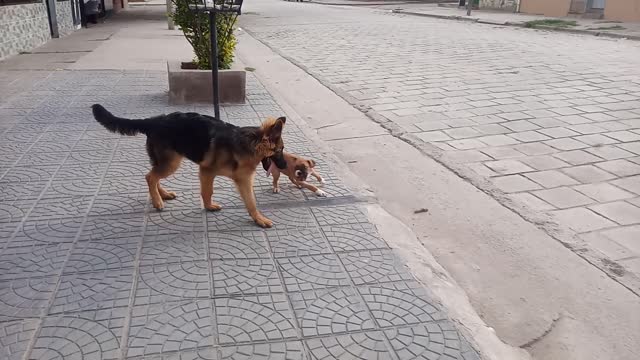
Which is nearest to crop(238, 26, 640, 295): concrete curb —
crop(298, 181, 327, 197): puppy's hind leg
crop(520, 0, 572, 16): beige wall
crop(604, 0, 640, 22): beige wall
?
crop(298, 181, 327, 197): puppy's hind leg

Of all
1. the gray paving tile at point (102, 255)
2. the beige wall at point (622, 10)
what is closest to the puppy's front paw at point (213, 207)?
the gray paving tile at point (102, 255)

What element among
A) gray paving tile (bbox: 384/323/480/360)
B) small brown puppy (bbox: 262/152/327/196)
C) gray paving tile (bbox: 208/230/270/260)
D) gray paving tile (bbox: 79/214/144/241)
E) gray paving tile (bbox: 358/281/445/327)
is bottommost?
gray paving tile (bbox: 384/323/480/360)

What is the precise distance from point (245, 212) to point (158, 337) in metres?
1.43

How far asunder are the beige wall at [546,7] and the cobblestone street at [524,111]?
8.29 meters

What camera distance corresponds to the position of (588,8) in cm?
2080

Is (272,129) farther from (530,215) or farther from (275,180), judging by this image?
(530,215)

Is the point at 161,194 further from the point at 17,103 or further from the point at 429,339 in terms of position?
the point at 17,103

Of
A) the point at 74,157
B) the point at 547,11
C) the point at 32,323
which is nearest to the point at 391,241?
the point at 32,323

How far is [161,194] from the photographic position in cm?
381

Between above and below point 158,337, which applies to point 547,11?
above

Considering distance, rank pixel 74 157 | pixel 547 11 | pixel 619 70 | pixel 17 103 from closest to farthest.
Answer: pixel 74 157
pixel 17 103
pixel 619 70
pixel 547 11

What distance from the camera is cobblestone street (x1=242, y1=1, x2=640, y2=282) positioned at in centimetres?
407

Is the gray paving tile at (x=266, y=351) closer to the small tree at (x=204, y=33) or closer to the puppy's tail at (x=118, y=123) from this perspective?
the puppy's tail at (x=118, y=123)

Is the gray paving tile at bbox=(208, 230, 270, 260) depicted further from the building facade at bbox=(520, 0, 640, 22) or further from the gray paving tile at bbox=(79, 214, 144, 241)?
the building facade at bbox=(520, 0, 640, 22)
